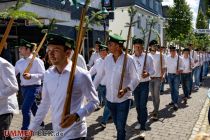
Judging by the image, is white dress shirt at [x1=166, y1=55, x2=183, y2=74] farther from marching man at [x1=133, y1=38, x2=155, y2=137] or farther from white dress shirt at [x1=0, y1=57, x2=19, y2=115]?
white dress shirt at [x1=0, y1=57, x2=19, y2=115]

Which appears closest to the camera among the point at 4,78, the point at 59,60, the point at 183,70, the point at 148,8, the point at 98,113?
the point at 59,60

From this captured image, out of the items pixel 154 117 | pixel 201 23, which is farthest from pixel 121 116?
pixel 201 23

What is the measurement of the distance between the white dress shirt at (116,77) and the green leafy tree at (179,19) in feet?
136

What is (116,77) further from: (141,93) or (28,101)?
(28,101)

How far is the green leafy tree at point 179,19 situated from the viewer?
154 feet

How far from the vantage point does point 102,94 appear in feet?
33.5

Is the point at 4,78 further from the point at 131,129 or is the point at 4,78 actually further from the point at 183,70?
the point at 183,70

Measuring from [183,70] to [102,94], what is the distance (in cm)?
308

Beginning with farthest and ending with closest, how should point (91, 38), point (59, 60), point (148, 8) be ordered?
1. point (148, 8)
2. point (91, 38)
3. point (59, 60)

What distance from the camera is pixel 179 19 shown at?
47125 mm

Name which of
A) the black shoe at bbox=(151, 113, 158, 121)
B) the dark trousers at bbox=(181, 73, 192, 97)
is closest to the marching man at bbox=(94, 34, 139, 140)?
the black shoe at bbox=(151, 113, 158, 121)

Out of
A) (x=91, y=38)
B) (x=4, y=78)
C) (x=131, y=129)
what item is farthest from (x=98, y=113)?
(x=91, y=38)

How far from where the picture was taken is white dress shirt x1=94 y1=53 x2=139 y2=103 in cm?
586

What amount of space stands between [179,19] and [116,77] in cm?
4268
